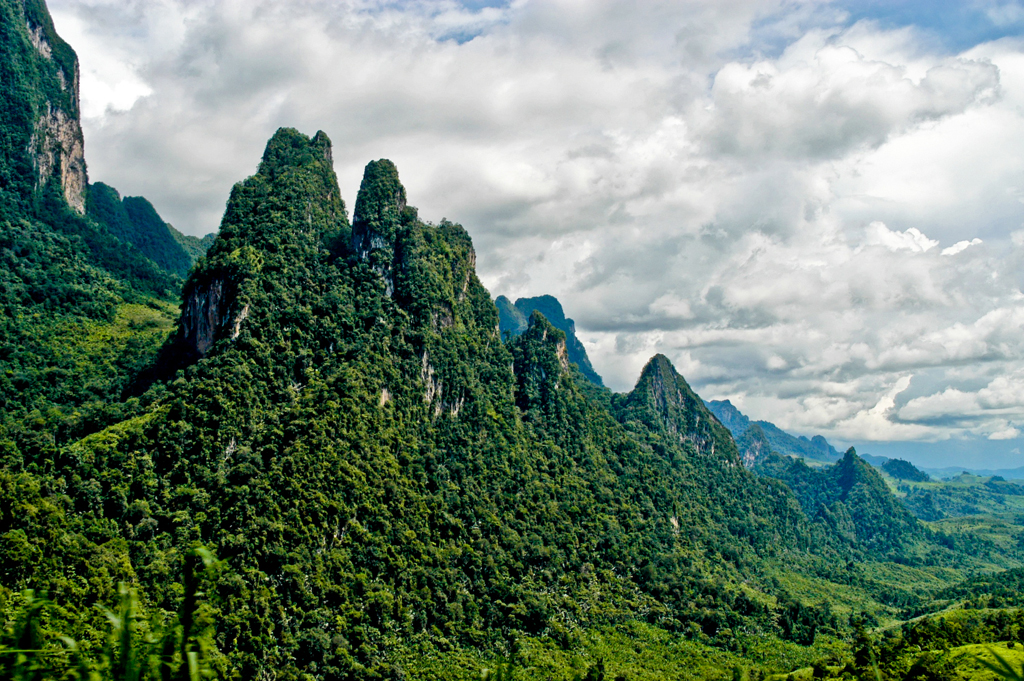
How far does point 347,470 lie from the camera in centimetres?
5972

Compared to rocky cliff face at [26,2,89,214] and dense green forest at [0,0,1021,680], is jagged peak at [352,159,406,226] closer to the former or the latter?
dense green forest at [0,0,1021,680]

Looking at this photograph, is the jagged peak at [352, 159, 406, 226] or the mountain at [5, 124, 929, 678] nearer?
the mountain at [5, 124, 929, 678]

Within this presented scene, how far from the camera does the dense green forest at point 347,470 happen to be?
4509cm

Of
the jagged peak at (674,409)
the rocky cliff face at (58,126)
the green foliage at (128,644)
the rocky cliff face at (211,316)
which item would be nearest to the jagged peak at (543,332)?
the jagged peak at (674,409)

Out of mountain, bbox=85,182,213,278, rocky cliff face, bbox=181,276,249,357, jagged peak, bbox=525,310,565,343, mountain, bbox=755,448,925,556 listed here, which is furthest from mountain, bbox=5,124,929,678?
mountain, bbox=755,448,925,556

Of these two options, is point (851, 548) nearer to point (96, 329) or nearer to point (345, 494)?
A: point (345, 494)

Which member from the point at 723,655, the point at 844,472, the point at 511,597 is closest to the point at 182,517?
the point at 511,597

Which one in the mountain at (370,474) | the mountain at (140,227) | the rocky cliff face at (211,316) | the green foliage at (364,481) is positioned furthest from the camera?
the mountain at (140,227)

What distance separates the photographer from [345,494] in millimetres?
58625

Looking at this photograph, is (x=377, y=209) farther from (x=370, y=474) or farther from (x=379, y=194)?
(x=370, y=474)

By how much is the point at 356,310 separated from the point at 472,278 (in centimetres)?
2697

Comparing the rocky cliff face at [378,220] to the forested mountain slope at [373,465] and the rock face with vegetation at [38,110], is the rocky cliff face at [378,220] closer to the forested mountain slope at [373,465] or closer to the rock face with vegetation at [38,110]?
the forested mountain slope at [373,465]

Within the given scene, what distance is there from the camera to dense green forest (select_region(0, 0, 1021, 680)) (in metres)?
45.1

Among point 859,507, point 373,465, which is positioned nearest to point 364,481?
point 373,465
